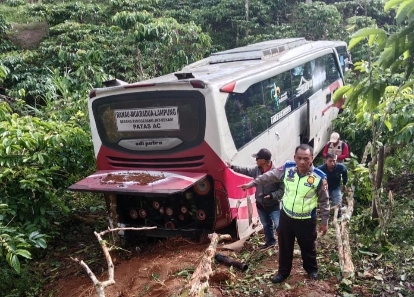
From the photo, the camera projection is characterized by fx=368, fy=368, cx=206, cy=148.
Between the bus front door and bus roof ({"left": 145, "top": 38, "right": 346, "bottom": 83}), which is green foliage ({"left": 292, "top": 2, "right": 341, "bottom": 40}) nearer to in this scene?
the bus front door

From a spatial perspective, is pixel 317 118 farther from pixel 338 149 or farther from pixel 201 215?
pixel 201 215

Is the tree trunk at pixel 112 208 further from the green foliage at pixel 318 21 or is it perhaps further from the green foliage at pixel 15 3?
the green foliage at pixel 15 3

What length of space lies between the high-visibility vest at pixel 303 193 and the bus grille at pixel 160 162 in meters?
1.19

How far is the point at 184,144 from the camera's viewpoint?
4227 millimetres

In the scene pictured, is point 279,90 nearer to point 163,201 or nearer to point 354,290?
point 163,201

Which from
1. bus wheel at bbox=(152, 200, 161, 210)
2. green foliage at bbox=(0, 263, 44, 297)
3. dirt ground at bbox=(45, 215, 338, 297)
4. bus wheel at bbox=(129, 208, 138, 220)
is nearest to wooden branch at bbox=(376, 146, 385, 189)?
dirt ground at bbox=(45, 215, 338, 297)

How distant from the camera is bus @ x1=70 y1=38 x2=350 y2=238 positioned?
4.05m

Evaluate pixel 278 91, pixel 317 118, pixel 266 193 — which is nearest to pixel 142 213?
pixel 266 193

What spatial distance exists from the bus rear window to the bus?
0.01 m

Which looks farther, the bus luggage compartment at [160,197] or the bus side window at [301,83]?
the bus side window at [301,83]

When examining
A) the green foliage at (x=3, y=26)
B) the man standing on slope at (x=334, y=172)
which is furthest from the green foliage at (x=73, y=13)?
the man standing on slope at (x=334, y=172)

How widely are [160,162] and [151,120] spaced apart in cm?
51

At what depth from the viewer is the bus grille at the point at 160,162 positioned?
421 centimetres

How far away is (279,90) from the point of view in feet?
18.3
